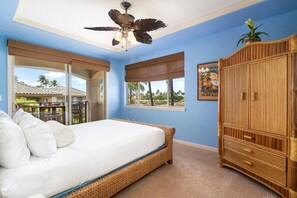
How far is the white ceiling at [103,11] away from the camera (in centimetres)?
217

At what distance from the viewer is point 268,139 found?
1.80m

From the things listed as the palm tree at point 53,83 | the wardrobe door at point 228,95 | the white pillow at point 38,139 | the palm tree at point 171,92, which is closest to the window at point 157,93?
the palm tree at point 171,92

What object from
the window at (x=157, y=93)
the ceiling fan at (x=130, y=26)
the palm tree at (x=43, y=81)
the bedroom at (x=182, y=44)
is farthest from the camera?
the window at (x=157, y=93)

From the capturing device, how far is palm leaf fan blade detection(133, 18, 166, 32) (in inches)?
76.8

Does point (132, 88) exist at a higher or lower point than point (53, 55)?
lower

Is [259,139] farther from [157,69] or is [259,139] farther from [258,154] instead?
[157,69]

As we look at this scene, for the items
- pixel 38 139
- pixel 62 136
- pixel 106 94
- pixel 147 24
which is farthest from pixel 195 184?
pixel 106 94

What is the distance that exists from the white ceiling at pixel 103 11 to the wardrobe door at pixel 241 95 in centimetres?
100

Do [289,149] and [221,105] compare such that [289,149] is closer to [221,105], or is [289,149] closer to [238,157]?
[238,157]

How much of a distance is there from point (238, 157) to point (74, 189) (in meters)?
2.17

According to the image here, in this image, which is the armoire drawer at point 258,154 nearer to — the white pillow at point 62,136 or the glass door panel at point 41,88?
the white pillow at point 62,136

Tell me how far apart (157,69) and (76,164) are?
129 inches

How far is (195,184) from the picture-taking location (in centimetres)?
196

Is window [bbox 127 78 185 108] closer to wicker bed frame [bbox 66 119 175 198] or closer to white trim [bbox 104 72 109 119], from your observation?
white trim [bbox 104 72 109 119]
